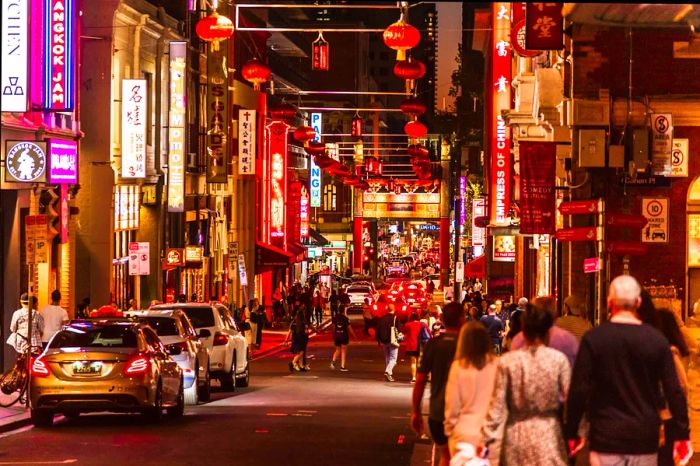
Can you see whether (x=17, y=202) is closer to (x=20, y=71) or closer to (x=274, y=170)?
(x=20, y=71)

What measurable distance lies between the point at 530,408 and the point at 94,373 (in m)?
12.3

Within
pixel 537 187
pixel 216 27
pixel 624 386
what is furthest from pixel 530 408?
pixel 537 187

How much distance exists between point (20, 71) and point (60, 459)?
1387cm

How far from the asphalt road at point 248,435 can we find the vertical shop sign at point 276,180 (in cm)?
3928

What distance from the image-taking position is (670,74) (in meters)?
28.7

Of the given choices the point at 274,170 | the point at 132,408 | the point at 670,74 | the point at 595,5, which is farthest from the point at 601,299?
the point at 274,170

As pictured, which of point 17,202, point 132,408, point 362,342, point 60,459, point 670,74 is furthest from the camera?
point 362,342

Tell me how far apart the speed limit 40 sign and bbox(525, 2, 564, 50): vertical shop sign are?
133 inches

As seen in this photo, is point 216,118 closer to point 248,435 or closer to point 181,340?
point 181,340

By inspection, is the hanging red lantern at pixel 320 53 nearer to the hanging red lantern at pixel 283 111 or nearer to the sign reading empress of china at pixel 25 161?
the hanging red lantern at pixel 283 111

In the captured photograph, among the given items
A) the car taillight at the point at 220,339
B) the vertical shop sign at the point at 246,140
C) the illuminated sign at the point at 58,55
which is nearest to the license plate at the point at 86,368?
the car taillight at the point at 220,339

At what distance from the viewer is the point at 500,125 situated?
52344mm

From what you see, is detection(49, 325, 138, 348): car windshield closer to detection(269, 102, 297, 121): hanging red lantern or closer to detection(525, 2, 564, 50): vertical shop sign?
detection(525, 2, 564, 50): vertical shop sign

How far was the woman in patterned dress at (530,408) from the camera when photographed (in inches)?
402
